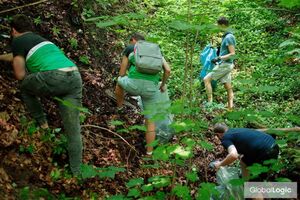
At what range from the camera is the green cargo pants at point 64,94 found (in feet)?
15.4

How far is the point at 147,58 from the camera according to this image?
5934 millimetres

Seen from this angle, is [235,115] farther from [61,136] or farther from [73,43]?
[73,43]

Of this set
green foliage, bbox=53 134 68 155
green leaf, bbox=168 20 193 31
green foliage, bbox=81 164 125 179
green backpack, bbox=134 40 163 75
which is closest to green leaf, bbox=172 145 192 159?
green foliage, bbox=81 164 125 179

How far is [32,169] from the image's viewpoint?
483 centimetres

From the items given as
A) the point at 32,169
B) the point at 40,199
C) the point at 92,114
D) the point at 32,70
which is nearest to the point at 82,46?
the point at 92,114

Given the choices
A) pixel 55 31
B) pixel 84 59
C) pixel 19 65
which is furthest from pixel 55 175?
pixel 55 31

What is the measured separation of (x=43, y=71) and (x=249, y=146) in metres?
3.10

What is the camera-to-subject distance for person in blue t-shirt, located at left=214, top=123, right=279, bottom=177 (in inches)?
218

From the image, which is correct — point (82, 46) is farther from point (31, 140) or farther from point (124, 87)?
point (31, 140)

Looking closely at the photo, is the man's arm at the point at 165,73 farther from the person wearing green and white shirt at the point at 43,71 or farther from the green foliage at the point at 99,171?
the green foliage at the point at 99,171

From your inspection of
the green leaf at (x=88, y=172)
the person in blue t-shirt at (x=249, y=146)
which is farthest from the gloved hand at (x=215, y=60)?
the green leaf at (x=88, y=172)

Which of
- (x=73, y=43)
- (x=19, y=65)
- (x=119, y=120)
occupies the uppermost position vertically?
(x=19, y=65)

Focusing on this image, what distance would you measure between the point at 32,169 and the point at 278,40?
11.2 metres

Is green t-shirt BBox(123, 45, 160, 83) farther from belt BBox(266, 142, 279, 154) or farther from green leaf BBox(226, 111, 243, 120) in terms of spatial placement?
belt BBox(266, 142, 279, 154)
